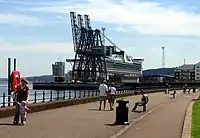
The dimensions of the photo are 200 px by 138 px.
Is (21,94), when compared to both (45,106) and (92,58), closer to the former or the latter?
(45,106)

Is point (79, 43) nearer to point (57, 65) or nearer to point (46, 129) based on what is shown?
point (57, 65)

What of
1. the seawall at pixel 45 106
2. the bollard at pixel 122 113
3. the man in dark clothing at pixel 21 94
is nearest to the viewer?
the man in dark clothing at pixel 21 94

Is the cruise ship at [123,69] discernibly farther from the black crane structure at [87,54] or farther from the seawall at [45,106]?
the seawall at [45,106]

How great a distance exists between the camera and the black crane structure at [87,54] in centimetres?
16825

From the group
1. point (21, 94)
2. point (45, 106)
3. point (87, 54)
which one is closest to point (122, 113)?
point (21, 94)

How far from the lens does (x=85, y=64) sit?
168875 mm

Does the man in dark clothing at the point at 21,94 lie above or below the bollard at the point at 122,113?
above

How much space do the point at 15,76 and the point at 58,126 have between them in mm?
4883

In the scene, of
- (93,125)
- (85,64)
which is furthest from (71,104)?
(85,64)

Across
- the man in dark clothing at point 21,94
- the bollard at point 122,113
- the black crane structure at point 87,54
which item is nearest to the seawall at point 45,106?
the man in dark clothing at point 21,94

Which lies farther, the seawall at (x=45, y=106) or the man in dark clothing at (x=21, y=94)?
the seawall at (x=45, y=106)

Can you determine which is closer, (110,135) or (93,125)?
(110,135)

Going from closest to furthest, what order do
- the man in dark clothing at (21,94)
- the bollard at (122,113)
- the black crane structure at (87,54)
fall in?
1. the man in dark clothing at (21,94)
2. the bollard at (122,113)
3. the black crane structure at (87,54)

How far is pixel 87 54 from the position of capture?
550ft
